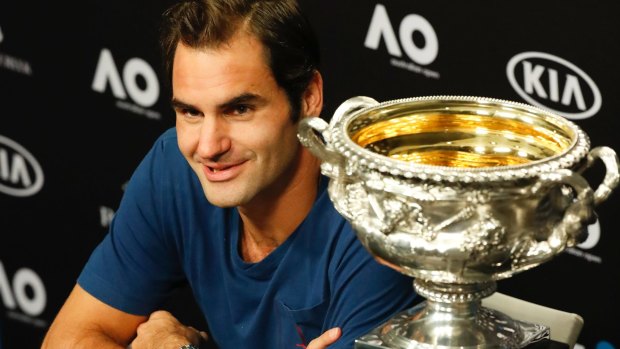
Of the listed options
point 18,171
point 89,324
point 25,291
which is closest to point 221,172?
point 89,324

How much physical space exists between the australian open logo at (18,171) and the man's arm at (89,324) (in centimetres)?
122

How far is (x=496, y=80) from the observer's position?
10.1ft

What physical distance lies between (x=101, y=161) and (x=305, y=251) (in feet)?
4.83

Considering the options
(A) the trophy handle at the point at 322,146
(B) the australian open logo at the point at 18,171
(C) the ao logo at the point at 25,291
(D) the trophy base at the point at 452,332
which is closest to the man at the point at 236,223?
(D) the trophy base at the point at 452,332

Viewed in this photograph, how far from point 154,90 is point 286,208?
4.11 ft

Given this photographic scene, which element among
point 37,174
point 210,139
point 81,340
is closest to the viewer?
point 210,139

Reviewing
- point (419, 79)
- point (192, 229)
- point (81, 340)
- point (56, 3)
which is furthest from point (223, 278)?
point (56, 3)

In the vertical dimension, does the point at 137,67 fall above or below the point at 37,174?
above

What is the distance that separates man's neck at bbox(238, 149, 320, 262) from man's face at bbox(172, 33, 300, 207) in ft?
0.22

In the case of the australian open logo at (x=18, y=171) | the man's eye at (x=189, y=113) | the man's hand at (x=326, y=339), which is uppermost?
the man's eye at (x=189, y=113)

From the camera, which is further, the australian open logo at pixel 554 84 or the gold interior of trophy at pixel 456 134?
the australian open logo at pixel 554 84

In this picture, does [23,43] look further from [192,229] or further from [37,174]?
[192,229]

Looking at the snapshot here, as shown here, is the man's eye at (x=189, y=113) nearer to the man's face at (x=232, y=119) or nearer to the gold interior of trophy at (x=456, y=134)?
the man's face at (x=232, y=119)

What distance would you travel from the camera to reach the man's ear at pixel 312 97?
2.51 m
